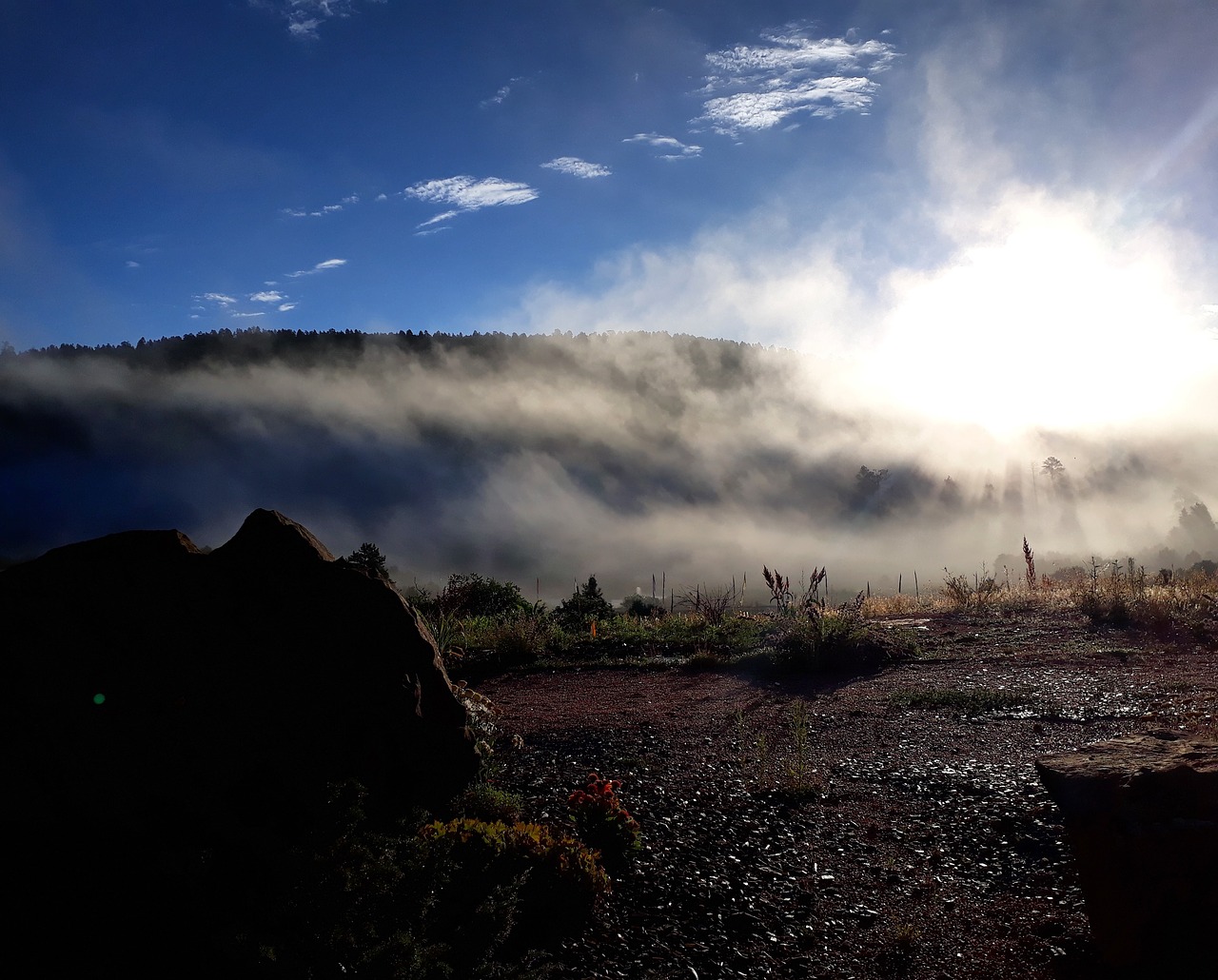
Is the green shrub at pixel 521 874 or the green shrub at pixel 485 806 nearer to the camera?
the green shrub at pixel 521 874

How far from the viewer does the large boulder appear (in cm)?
345

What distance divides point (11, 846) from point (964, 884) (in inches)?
176

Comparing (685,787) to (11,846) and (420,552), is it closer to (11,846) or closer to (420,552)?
(11,846)

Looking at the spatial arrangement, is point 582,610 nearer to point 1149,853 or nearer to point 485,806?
point 485,806

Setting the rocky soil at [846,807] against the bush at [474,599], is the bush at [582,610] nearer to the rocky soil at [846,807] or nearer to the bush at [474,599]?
the bush at [474,599]

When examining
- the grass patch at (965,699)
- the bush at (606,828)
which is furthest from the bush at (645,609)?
the bush at (606,828)

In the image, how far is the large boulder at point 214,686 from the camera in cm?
345

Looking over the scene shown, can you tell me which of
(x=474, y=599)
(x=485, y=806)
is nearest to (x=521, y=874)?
(x=485, y=806)

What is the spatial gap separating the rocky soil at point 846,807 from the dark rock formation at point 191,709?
144 centimetres

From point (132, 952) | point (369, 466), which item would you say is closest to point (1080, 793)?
point (132, 952)

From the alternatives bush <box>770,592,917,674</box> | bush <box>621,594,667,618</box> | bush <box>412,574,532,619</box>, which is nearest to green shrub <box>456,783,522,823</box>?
bush <box>770,592,917,674</box>

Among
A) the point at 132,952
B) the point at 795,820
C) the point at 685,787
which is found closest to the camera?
the point at 132,952

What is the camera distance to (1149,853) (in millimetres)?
3119

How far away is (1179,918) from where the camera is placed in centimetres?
309
